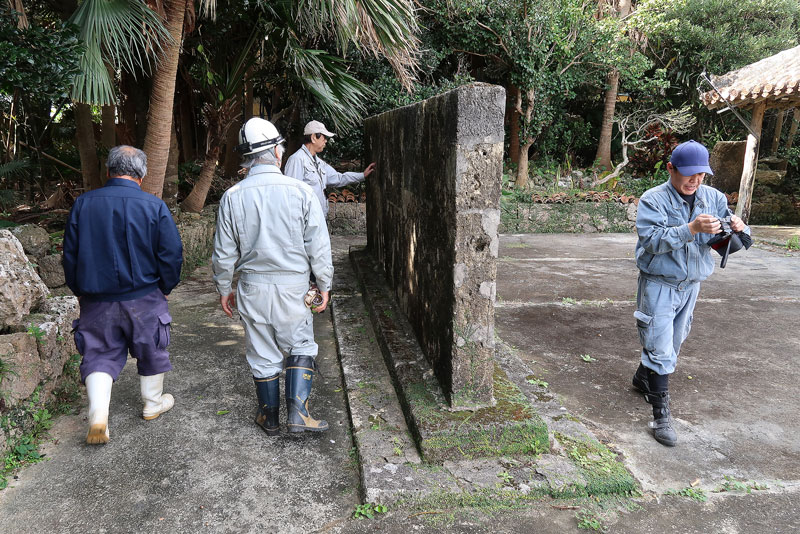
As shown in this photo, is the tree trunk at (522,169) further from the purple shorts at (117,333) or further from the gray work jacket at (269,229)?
the purple shorts at (117,333)

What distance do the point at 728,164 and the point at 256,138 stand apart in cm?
1347

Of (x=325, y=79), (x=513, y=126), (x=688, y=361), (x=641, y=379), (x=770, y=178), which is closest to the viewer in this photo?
(x=641, y=379)

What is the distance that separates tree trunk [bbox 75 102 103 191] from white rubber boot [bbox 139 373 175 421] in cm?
462

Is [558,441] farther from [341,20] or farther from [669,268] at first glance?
[341,20]

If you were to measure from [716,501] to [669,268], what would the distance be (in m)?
1.21

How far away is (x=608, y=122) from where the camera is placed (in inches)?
499

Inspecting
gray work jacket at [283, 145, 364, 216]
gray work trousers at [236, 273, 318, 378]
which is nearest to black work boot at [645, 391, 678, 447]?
gray work trousers at [236, 273, 318, 378]

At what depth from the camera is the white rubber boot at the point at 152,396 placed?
3.13m

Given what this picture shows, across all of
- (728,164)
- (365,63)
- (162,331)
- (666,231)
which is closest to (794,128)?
(728,164)

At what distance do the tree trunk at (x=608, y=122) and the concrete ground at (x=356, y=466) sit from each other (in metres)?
8.68

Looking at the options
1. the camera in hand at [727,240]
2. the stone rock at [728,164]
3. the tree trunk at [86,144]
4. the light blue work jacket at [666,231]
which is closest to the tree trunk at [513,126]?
the stone rock at [728,164]

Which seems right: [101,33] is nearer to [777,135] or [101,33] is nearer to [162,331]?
[162,331]

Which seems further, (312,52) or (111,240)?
(312,52)

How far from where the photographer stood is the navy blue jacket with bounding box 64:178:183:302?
9.38ft
